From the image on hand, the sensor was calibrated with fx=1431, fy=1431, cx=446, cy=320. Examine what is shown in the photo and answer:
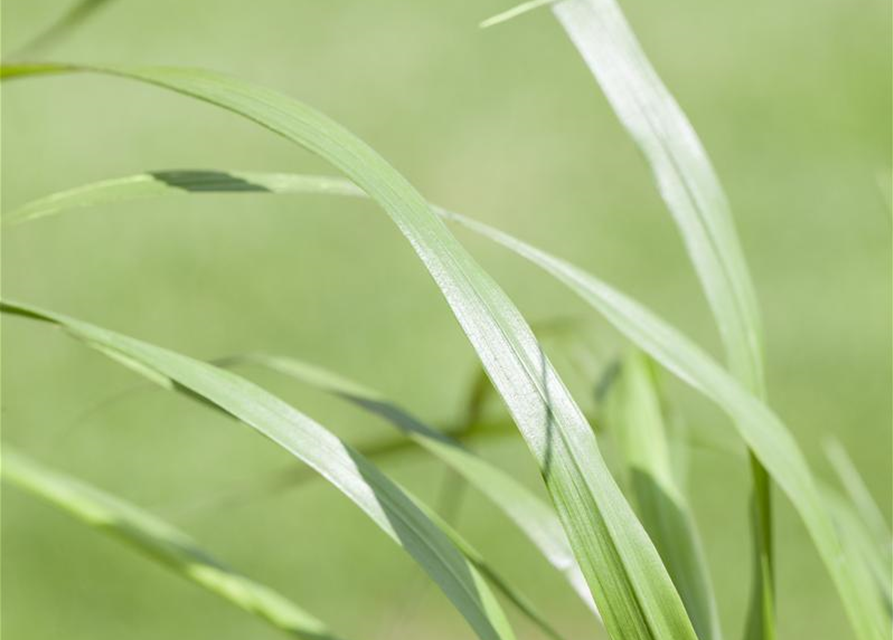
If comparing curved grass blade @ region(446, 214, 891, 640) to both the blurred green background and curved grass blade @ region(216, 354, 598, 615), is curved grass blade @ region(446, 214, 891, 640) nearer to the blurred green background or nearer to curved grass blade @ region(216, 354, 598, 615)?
curved grass blade @ region(216, 354, 598, 615)

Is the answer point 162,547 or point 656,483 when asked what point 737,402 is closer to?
point 656,483

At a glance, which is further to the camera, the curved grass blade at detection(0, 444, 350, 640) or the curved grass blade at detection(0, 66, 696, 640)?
the curved grass blade at detection(0, 444, 350, 640)

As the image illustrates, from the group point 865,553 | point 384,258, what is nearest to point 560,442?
point 865,553

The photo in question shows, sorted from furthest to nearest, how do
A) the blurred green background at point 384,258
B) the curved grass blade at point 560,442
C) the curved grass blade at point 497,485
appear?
the blurred green background at point 384,258, the curved grass blade at point 497,485, the curved grass blade at point 560,442

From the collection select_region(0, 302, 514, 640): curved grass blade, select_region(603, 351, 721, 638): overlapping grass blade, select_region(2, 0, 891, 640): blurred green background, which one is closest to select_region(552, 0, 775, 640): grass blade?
select_region(603, 351, 721, 638): overlapping grass blade

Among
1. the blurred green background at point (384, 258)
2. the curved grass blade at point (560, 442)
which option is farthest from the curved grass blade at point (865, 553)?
the blurred green background at point (384, 258)

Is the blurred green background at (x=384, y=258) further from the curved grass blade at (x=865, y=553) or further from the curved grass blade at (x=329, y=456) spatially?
the curved grass blade at (x=329, y=456)

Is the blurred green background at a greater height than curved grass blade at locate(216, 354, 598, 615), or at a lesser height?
greater
